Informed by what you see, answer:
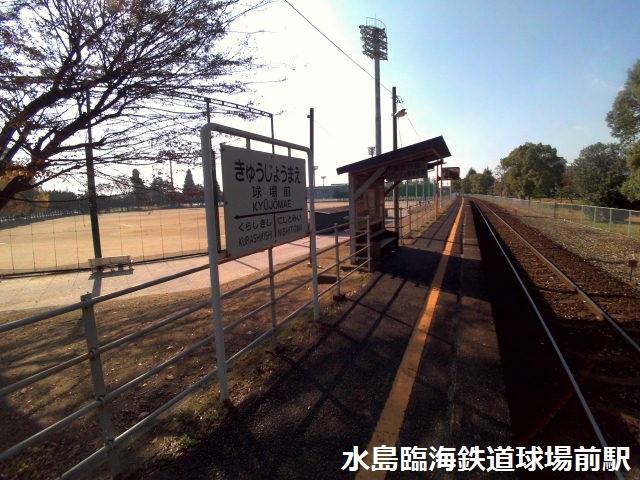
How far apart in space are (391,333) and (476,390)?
4.72ft

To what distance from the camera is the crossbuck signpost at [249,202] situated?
3.01 m

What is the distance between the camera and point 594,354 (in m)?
5.13

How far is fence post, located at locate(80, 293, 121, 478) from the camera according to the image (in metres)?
2.19

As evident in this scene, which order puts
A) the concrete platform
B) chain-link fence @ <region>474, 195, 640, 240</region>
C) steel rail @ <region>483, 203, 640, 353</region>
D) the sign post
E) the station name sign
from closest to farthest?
the concrete platform
the sign post
steel rail @ <region>483, 203, 640, 353</region>
chain-link fence @ <region>474, 195, 640, 240</region>
the station name sign

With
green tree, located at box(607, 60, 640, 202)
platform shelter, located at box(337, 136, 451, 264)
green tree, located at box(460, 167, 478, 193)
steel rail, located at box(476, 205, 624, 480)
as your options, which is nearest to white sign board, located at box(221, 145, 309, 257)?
steel rail, located at box(476, 205, 624, 480)

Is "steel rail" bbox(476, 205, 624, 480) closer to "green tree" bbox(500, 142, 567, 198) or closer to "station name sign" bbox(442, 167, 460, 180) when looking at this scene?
"station name sign" bbox(442, 167, 460, 180)

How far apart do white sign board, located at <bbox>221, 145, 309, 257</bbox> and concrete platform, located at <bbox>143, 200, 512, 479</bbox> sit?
4.31ft

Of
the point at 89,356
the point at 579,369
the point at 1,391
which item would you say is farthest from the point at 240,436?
the point at 579,369

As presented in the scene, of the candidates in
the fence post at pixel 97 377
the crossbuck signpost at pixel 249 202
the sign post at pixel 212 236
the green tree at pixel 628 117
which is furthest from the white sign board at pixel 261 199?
the green tree at pixel 628 117

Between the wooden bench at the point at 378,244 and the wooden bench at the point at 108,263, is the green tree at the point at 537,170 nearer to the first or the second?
the wooden bench at the point at 378,244

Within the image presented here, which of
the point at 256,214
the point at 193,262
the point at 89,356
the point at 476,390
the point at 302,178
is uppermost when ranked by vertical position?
the point at 302,178

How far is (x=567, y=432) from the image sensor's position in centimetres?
339

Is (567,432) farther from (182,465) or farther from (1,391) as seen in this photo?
(1,391)

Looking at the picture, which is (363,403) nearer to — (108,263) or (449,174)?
(108,263)
